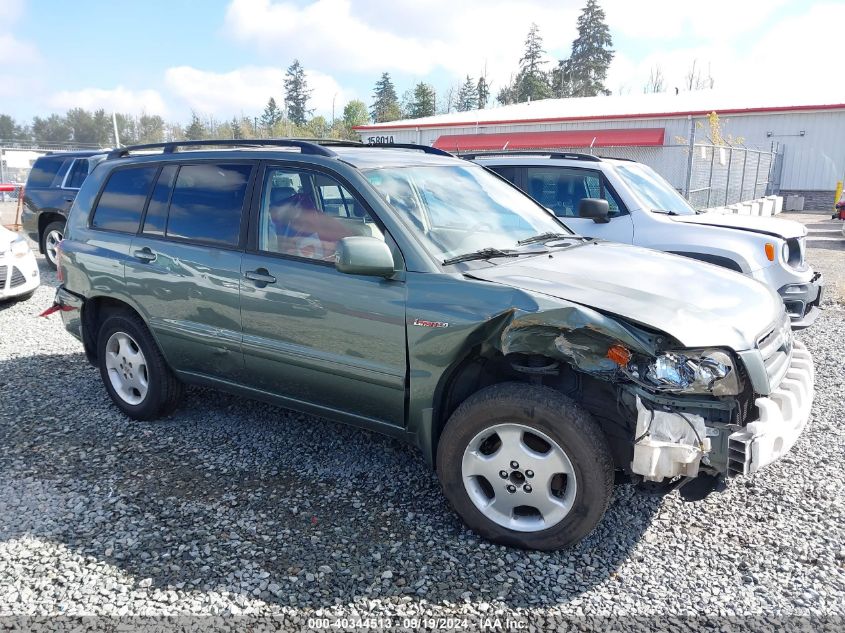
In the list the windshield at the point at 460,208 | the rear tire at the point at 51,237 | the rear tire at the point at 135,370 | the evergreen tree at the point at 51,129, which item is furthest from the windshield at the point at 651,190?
the evergreen tree at the point at 51,129

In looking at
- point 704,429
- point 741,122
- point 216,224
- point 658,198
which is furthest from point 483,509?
point 741,122

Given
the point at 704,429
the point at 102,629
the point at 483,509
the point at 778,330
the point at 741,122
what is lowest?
the point at 102,629

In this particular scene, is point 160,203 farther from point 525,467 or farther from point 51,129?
point 51,129

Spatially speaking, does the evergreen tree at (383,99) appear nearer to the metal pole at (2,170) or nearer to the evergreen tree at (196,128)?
the evergreen tree at (196,128)

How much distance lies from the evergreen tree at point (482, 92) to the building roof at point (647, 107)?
39.1 m

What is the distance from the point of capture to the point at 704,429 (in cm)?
273

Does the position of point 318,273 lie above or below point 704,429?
above

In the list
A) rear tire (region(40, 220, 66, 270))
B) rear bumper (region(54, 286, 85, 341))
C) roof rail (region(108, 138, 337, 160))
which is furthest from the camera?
rear tire (region(40, 220, 66, 270))

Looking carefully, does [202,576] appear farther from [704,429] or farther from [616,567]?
[704,429]

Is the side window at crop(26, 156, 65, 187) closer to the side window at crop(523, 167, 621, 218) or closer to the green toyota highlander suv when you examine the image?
the green toyota highlander suv

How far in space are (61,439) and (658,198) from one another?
621 cm

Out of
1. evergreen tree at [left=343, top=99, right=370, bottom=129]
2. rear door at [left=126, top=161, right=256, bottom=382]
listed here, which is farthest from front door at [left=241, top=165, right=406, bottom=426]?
evergreen tree at [left=343, top=99, right=370, bottom=129]

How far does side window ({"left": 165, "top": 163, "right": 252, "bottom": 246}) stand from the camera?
156 inches

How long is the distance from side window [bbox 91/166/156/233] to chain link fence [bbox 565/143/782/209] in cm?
1164
